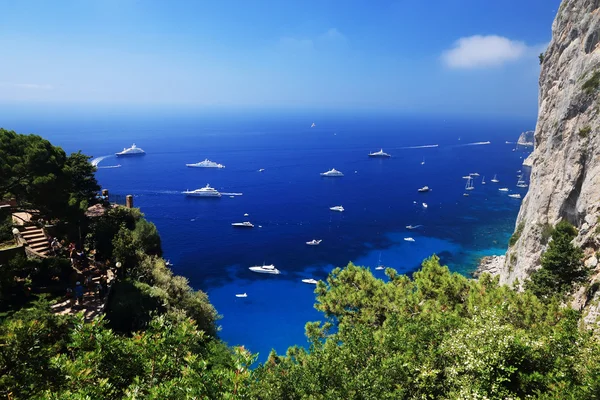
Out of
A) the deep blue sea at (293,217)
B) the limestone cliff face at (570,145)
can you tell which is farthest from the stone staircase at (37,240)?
the limestone cliff face at (570,145)

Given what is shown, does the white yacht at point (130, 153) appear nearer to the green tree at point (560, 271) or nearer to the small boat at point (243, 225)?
the small boat at point (243, 225)

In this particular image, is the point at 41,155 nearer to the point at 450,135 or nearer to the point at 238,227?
the point at 238,227

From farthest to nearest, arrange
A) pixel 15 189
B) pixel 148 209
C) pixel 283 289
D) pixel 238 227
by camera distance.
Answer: pixel 148 209
pixel 238 227
pixel 283 289
pixel 15 189

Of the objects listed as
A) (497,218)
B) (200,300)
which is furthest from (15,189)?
(497,218)

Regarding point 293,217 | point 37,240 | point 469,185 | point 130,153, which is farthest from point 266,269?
point 130,153

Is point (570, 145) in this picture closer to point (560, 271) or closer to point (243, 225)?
point (560, 271)

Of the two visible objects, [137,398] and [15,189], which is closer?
[137,398]
